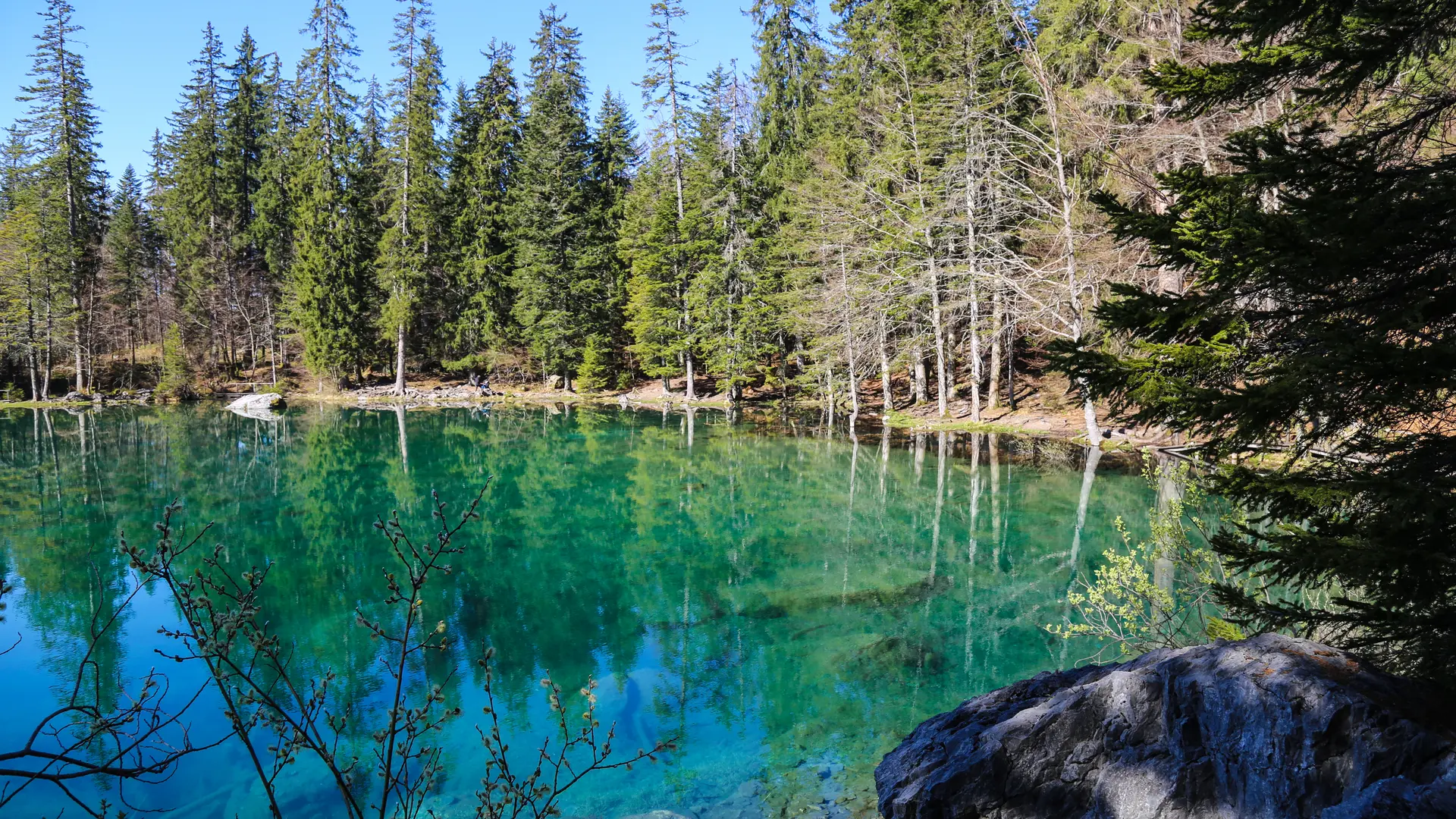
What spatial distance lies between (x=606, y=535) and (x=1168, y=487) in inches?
415

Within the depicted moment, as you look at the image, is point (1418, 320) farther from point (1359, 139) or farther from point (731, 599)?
point (731, 599)

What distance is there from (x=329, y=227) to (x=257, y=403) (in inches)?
413

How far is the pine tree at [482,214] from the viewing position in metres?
39.7

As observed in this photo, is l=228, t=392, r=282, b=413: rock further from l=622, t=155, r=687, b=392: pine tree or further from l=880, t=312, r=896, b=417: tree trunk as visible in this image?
l=880, t=312, r=896, b=417: tree trunk

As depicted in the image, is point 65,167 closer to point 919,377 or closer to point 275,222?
point 275,222

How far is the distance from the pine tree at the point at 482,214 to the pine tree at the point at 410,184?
62.3 inches

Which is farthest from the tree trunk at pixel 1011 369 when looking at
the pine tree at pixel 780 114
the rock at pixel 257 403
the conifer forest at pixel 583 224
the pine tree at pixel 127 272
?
the pine tree at pixel 127 272

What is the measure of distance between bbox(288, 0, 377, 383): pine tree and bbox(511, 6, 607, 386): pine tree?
8193 mm

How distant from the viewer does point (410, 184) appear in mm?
37375

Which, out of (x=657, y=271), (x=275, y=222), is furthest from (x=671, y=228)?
(x=275, y=222)

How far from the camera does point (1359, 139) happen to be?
380cm

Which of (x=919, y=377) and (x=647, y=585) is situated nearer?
(x=647, y=585)

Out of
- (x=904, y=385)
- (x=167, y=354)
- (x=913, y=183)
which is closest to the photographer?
(x=913, y=183)

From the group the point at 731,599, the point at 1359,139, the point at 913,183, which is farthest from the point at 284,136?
the point at 1359,139
